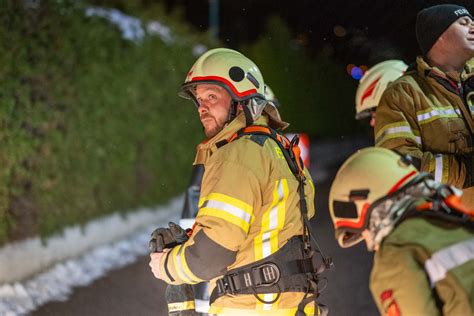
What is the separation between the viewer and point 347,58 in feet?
22.1

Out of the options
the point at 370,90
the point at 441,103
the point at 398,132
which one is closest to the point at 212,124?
the point at 398,132

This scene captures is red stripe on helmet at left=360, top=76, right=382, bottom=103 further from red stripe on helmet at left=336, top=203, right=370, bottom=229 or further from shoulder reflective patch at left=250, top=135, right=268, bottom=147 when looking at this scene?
red stripe on helmet at left=336, top=203, right=370, bottom=229

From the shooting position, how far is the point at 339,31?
6320 mm

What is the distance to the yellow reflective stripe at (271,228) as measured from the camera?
11.4 feet

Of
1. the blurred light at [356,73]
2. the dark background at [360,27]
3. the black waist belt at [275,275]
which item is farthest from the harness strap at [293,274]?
the blurred light at [356,73]

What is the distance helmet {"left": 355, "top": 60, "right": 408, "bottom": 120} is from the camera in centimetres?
590

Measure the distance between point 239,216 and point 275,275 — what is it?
356 millimetres

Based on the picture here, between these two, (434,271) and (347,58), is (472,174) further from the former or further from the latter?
(347,58)

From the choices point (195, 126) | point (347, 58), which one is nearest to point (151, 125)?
point (195, 126)

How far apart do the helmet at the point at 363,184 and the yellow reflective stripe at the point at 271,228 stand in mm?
672

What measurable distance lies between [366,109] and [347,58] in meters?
0.90

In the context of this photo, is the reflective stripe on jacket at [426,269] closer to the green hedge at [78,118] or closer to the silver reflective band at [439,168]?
the silver reflective band at [439,168]

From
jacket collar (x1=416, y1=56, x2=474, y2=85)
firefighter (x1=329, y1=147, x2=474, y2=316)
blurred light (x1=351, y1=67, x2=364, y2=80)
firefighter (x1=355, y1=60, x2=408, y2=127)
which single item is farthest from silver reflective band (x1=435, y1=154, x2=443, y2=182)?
blurred light (x1=351, y1=67, x2=364, y2=80)

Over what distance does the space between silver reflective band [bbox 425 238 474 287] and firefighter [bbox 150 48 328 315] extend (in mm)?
1027
